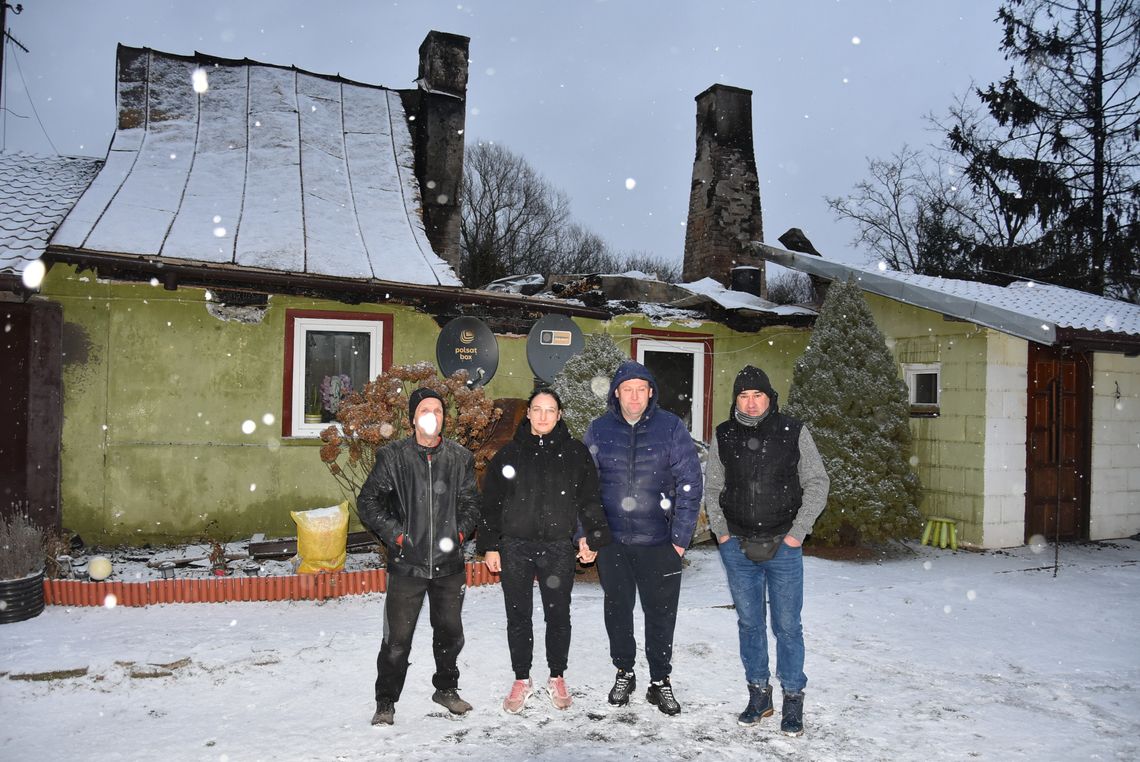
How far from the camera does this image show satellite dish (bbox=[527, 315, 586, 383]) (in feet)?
30.6

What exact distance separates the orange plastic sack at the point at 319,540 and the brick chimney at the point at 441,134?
4.59 meters

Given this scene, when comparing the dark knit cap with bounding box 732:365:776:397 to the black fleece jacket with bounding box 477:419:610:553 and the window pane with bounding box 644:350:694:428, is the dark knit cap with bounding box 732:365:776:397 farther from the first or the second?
the window pane with bounding box 644:350:694:428

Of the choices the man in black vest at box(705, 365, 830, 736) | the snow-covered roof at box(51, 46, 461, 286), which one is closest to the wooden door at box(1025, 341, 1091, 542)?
the man in black vest at box(705, 365, 830, 736)

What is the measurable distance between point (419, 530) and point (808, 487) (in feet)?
6.69

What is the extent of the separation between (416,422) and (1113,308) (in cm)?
1032

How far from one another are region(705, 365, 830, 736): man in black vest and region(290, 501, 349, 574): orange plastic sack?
3.96 metres

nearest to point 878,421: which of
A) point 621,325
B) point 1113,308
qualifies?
point 621,325

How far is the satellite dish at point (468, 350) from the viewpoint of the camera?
29.0 ft

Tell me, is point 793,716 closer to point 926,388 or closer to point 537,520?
point 537,520

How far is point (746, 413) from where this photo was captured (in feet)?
13.4

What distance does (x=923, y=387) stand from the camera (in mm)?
9891

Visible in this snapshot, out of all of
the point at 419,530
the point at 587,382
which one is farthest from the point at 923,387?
the point at 419,530

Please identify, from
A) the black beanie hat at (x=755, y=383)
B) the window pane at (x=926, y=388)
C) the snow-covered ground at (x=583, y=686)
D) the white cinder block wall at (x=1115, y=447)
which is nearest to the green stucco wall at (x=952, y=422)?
the window pane at (x=926, y=388)

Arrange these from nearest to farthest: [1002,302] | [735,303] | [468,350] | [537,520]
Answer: [537,520] < [468,350] < [1002,302] < [735,303]
